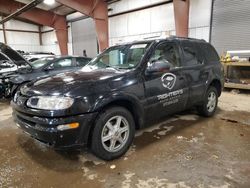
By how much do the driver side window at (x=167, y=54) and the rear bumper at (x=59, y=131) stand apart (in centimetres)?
141

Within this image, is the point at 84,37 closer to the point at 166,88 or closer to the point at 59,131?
the point at 166,88

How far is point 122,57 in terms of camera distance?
134 inches

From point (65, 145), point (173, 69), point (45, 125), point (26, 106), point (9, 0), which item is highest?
point (9, 0)

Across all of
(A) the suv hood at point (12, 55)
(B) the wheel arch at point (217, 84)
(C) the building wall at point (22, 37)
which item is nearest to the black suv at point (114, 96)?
(B) the wheel arch at point (217, 84)

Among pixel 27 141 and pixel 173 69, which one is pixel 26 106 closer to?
pixel 27 141

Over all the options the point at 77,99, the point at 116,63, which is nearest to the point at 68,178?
the point at 77,99

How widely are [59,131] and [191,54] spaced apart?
2669 mm

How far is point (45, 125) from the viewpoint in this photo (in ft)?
7.38

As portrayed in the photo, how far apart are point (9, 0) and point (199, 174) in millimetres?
16014

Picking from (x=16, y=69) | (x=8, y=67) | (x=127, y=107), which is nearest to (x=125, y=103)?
(x=127, y=107)

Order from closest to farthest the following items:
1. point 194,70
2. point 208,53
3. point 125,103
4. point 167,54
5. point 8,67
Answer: point 125,103 < point 167,54 < point 194,70 < point 208,53 < point 8,67

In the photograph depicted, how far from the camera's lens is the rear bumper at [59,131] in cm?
223

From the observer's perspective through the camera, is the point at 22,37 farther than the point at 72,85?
Yes

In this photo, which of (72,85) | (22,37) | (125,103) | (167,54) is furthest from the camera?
(22,37)
